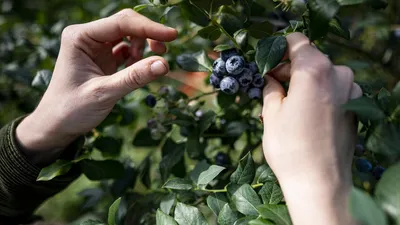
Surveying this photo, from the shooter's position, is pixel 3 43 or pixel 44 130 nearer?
pixel 44 130

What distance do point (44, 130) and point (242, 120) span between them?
60 centimetres

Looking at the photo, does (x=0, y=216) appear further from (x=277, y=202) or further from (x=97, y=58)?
(x=277, y=202)

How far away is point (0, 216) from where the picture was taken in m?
1.48

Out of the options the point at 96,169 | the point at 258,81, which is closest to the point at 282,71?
the point at 258,81

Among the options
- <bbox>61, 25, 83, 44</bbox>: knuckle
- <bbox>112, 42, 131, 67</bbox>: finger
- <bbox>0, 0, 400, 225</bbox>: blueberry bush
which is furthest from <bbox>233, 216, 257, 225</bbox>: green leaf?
<bbox>112, 42, 131, 67</bbox>: finger

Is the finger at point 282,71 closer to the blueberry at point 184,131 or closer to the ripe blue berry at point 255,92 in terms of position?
the ripe blue berry at point 255,92

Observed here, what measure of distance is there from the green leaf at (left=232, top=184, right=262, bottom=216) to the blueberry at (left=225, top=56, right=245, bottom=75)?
0.26m

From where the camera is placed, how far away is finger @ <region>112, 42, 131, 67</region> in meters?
1.53

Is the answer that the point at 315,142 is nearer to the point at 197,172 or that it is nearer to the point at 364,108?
the point at 364,108

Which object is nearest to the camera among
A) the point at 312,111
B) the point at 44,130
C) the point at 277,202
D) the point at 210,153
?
the point at 312,111

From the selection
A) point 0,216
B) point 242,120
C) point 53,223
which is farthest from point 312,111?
point 53,223

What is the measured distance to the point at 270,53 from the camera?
0.93m

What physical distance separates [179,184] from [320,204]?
0.39 metres

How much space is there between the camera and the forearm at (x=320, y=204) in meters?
0.76
